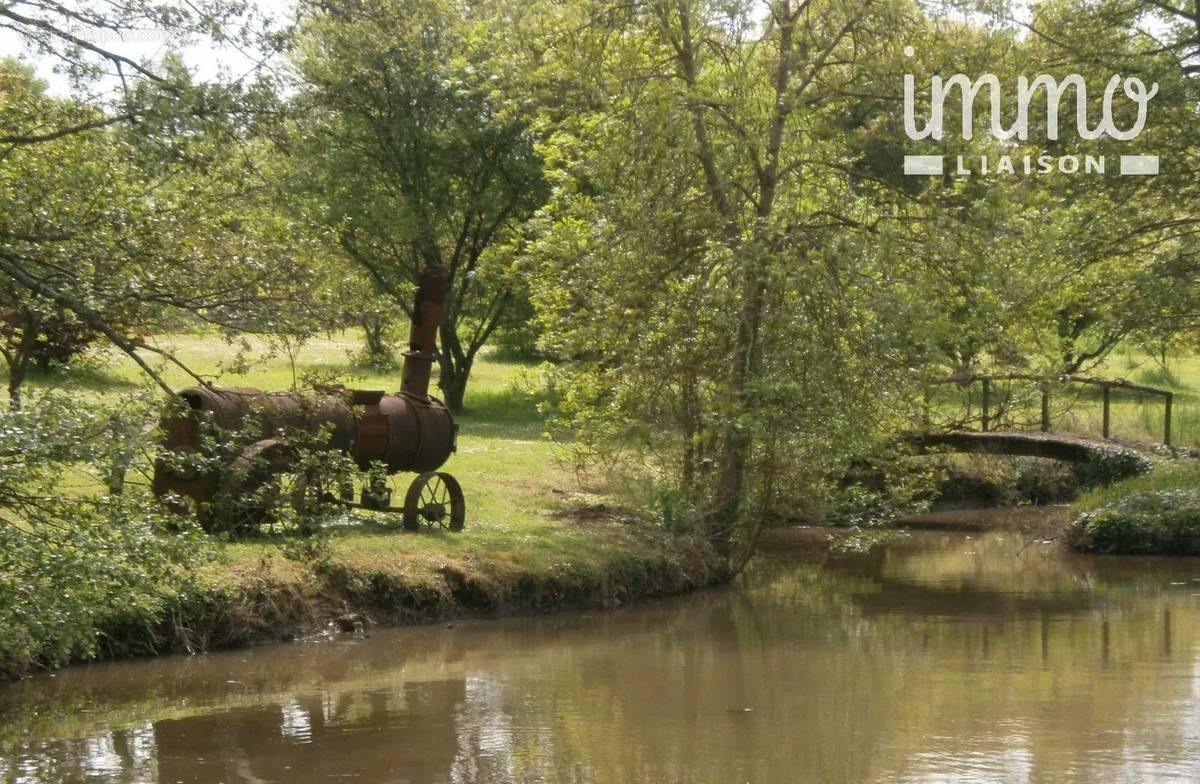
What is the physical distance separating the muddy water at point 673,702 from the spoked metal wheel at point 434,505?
5.49ft

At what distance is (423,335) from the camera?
17109 mm

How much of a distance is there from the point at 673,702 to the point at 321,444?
4.19m

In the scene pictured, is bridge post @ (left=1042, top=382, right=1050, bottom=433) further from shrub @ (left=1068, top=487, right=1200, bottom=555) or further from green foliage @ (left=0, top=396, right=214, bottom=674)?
green foliage @ (left=0, top=396, right=214, bottom=674)

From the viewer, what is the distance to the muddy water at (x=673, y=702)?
10133 mm

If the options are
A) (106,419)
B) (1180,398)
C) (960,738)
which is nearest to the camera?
(106,419)

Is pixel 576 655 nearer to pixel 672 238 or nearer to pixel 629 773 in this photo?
pixel 629 773

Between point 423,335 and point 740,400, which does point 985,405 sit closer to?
point 740,400

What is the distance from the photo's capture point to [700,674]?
44.5ft

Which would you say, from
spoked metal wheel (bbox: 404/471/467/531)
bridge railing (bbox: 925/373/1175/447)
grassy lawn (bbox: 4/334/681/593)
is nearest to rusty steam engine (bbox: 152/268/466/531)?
spoked metal wheel (bbox: 404/471/467/531)

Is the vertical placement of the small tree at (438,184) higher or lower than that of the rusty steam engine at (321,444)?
higher

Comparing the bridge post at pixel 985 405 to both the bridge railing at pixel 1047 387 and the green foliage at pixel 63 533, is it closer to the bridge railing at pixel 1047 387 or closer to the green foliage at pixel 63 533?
the bridge railing at pixel 1047 387

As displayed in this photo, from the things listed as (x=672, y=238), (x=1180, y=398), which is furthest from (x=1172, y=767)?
(x=1180, y=398)

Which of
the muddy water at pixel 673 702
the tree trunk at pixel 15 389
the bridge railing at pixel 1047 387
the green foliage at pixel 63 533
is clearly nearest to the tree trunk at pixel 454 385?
the bridge railing at pixel 1047 387

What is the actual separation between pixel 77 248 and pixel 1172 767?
8.20m
